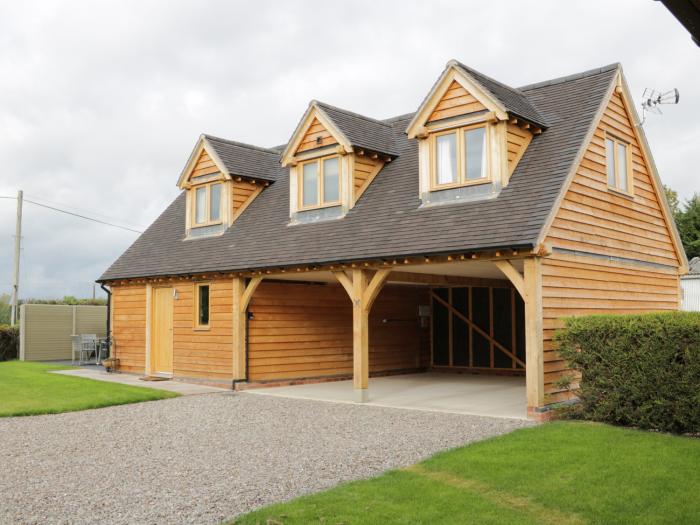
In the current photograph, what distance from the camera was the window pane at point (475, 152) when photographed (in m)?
12.2

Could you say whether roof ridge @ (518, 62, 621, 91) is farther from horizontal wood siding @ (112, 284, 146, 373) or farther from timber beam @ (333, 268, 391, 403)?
horizontal wood siding @ (112, 284, 146, 373)

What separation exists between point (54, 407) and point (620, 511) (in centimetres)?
955

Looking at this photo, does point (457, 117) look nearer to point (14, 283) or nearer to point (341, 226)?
point (341, 226)

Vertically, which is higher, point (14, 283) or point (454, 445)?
point (14, 283)

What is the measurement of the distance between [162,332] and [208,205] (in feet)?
11.4

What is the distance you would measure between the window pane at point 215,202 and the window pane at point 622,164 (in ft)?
31.4

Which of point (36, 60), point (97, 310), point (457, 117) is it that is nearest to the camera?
point (457, 117)

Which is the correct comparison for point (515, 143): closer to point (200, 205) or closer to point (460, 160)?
point (460, 160)

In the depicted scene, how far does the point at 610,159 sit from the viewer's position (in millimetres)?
13219

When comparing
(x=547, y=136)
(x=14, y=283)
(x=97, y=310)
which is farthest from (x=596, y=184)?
(x=14, y=283)

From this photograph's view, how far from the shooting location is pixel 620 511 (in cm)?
556

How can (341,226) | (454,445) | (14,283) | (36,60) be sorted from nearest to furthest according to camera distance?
(454,445)
(341,226)
(36,60)
(14,283)

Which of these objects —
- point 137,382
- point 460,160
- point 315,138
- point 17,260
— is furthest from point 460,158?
point 17,260

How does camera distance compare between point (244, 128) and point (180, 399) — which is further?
point (244, 128)
